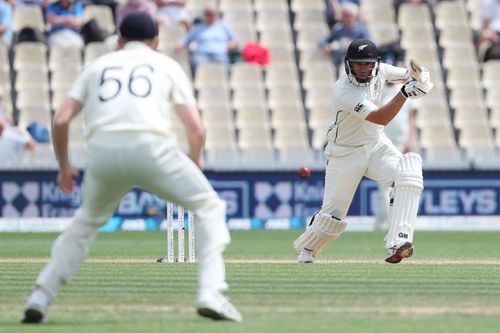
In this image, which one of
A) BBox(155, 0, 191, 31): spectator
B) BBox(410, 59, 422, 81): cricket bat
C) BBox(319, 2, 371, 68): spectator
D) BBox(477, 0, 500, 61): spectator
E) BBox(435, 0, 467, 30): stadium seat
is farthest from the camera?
BBox(435, 0, 467, 30): stadium seat

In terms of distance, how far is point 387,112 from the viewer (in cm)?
1009

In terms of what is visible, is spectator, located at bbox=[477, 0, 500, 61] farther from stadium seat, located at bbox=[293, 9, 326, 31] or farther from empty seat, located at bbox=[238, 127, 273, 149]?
empty seat, located at bbox=[238, 127, 273, 149]

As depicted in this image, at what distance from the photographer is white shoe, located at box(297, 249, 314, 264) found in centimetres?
1091

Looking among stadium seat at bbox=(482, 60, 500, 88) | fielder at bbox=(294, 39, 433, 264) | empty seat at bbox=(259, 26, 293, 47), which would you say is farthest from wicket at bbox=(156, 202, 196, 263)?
stadium seat at bbox=(482, 60, 500, 88)

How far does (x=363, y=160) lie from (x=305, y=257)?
0.90 meters

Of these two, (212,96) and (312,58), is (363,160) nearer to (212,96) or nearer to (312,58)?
(212,96)

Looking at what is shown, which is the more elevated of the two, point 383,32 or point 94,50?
point 383,32

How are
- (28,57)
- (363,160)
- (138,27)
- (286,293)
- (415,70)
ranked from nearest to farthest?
(138,27), (286,293), (415,70), (363,160), (28,57)

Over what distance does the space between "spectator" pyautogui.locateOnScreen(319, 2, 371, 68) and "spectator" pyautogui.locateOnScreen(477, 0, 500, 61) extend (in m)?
→ 2.13

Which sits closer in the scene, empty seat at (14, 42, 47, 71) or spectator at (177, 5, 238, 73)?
empty seat at (14, 42, 47, 71)

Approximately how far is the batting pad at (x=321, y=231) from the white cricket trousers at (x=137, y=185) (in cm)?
400

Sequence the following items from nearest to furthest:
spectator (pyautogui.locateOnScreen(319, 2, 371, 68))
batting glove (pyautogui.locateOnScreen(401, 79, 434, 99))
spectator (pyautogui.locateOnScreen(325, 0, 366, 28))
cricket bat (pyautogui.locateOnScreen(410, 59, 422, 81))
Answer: cricket bat (pyautogui.locateOnScreen(410, 59, 422, 81)), batting glove (pyautogui.locateOnScreen(401, 79, 434, 99)), spectator (pyautogui.locateOnScreen(319, 2, 371, 68)), spectator (pyautogui.locateOnScreen(325, 0, 366, 28))

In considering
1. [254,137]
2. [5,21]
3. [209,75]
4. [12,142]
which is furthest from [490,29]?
[12,142]

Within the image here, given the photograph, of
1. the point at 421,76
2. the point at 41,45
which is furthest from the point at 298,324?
the point at 41,45
